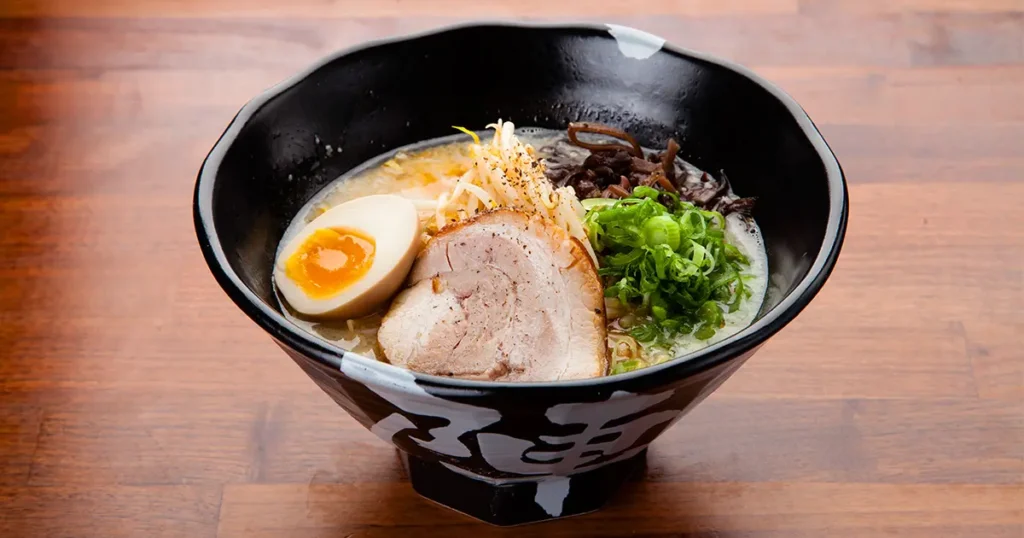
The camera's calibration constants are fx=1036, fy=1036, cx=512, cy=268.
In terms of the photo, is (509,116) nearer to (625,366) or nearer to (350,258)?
(350,258)

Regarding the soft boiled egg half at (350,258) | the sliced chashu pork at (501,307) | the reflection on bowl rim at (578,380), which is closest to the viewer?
the reflection on bowl rim at (578,380)

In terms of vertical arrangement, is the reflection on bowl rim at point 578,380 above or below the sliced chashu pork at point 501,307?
above

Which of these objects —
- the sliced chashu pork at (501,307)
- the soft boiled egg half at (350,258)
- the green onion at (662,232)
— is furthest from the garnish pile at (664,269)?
the soft boiled egg half at (350,258)

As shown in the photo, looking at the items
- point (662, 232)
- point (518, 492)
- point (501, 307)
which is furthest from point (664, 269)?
point (518, 492)

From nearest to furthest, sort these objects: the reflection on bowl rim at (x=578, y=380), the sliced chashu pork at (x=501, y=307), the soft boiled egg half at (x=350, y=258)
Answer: the reflection on bowl rim at (x=578, y=380) < the sliced chashu pork at (x=501, y=307) < the soft boiled egg half at (x=350, y=258)

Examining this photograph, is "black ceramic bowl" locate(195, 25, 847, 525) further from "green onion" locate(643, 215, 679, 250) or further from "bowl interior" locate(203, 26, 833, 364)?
"green onion" locate(643, 215, 679, 250)

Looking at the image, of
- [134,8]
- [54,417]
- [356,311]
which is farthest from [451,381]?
[134,8]

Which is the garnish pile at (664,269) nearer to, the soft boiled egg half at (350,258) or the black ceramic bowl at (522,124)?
the black ceramic bowl at (522,124)
